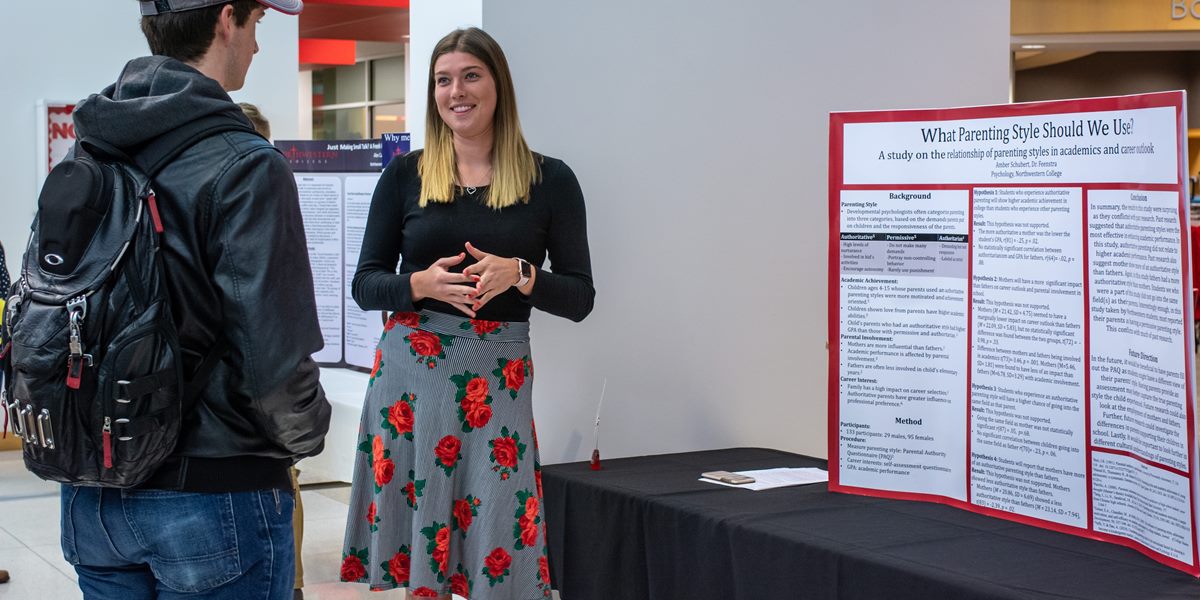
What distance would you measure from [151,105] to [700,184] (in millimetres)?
2318

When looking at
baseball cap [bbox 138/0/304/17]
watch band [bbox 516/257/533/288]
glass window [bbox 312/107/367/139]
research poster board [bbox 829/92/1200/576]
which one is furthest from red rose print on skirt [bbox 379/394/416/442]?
glass window [bbox 312/107/367/139]

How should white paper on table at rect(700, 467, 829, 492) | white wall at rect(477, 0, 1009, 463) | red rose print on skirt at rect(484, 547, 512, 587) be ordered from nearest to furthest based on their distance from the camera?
red rose print on skirt at rect(484, 547, 512, 587) → white paper on table at rect(700, 467, 829, 492) → white wall at rect(477, 0, 1009, 463)

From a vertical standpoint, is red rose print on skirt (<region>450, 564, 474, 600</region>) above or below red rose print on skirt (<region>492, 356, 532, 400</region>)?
below

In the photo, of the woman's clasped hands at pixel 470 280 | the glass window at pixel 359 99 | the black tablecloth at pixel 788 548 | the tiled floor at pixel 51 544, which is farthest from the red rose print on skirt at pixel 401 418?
the glass window at pixel 359 99

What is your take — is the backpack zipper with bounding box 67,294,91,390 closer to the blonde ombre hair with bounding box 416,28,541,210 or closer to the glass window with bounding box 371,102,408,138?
the blonde ombre hair with bounding box 416,28,541,210

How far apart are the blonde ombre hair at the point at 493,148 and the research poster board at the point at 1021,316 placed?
712 mm

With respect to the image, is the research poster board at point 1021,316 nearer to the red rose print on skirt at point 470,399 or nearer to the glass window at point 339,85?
the red rose print on skirt at point 470,399

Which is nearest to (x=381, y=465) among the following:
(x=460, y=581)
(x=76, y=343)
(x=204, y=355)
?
(x=460, y=581)

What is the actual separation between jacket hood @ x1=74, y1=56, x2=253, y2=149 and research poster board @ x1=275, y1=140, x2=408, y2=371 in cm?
362

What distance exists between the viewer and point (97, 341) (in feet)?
4.59

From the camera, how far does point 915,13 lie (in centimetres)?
391

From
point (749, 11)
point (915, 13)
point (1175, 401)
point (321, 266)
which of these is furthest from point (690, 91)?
point (321, 266)

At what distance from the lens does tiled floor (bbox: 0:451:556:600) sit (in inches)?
160

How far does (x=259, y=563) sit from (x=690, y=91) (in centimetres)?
240
